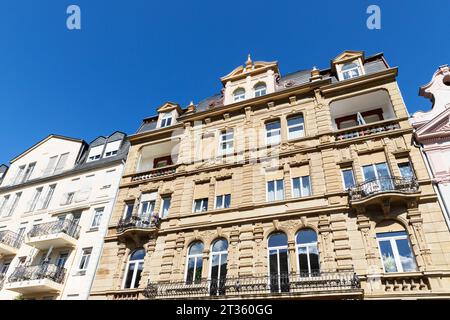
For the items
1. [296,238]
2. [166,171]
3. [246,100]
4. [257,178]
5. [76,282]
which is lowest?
[76,282]

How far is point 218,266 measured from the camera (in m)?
14.3

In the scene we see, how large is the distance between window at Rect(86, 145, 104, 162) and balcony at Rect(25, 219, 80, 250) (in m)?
5.85

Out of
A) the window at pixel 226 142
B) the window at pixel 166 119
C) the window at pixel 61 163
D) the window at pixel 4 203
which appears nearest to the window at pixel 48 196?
the window at pixel 61 163

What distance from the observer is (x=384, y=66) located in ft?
58.2

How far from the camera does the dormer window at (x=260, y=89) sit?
20.4 metres

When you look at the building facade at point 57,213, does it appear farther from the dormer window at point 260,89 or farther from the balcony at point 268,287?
the dormer window at point 260,89

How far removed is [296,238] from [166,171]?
942 centimetres

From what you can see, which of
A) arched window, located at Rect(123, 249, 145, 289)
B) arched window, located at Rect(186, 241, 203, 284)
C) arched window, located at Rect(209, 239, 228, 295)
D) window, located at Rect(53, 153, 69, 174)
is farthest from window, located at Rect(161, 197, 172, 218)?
window, located at Rect(53, 153, 69, 174)

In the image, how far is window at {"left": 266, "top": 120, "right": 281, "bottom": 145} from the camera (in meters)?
17.8

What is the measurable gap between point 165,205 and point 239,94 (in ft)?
29.5

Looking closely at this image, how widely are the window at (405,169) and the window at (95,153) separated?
20146 millimetres
